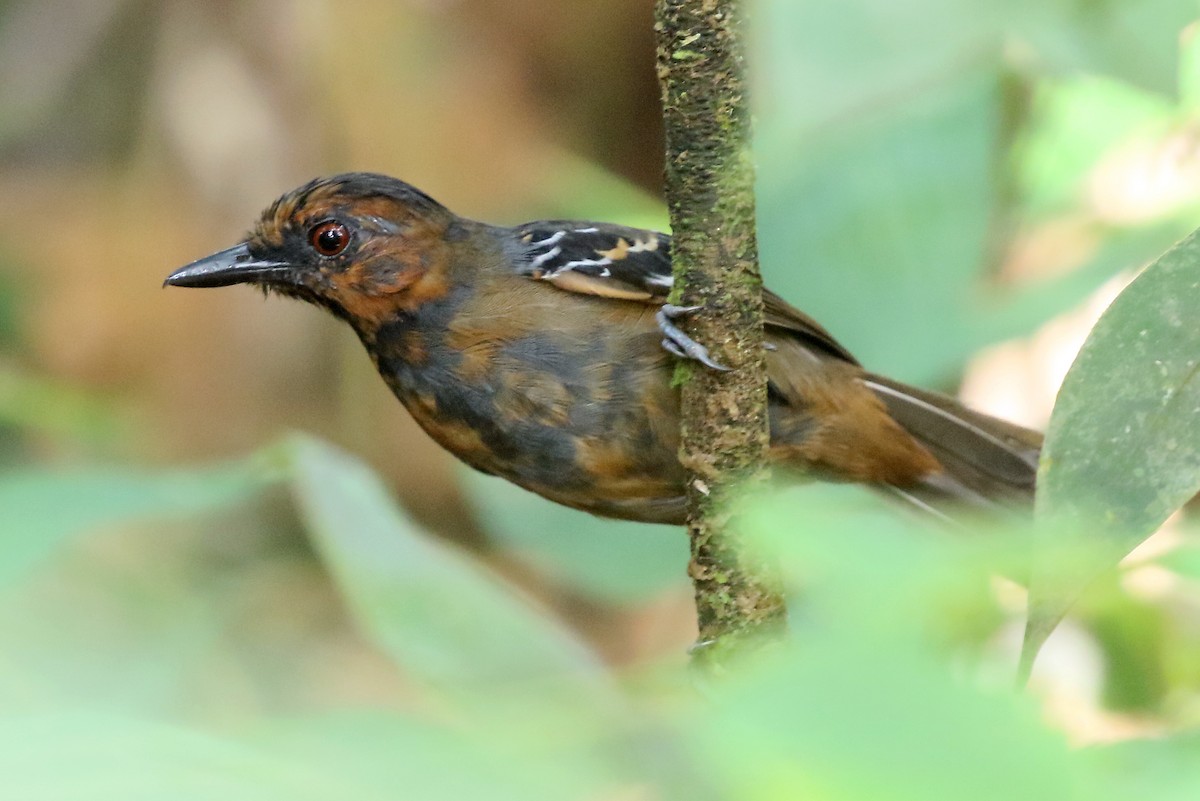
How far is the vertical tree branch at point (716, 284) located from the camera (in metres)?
1.66

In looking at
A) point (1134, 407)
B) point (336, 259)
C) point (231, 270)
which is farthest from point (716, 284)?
point (231, 270)

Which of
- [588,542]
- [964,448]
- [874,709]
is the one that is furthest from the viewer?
[964,448]

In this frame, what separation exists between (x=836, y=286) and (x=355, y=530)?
5.10ft

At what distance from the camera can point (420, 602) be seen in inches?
62.0

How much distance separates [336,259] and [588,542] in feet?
2.93

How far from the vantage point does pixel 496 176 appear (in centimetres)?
552

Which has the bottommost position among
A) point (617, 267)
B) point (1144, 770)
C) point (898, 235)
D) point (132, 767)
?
point (132, 767)

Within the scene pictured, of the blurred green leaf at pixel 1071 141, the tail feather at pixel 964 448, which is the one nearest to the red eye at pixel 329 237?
the tail feather at pixel 964 448

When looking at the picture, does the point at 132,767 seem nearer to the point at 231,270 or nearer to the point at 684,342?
the point at 684,342

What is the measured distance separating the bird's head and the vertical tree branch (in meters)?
1.03

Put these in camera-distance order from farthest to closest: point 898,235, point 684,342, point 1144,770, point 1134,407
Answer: point 898,235, point 684,342, point 1134,407, point 1144,770

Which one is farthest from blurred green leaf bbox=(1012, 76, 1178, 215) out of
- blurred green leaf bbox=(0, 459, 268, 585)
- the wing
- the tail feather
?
blurred green leaf bbox=(0, 459, 268, 585)

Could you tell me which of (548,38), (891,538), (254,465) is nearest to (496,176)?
(548,38)

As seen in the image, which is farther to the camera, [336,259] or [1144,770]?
[336,259]
